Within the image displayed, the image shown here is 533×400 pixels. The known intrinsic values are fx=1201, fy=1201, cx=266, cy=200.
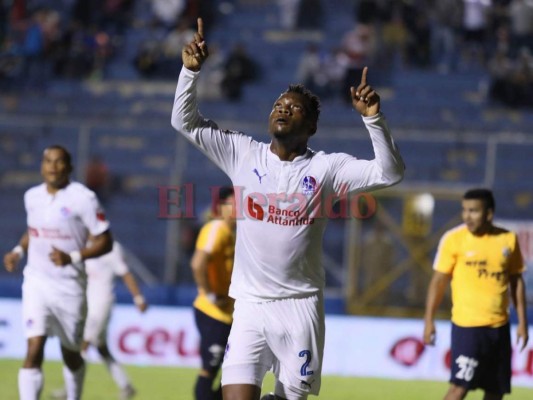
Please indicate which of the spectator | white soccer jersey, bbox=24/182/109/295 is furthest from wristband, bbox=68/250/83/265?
the spectator

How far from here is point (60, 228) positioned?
9977 millimetres

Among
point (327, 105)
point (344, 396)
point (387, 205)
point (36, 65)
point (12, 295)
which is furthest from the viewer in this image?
point (36, 65)

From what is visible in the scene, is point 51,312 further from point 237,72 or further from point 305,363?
point 237,72

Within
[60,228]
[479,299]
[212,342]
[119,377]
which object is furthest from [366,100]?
[119,377]

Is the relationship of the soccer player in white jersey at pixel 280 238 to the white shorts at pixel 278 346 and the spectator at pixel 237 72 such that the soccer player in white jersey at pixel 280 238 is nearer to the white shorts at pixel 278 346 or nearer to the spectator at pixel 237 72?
the white shorts at pixel 278 346

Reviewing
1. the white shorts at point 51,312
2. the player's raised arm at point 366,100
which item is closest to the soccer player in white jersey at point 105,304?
the white shorts at point 51,312

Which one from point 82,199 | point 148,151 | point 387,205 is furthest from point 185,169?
point 82,199

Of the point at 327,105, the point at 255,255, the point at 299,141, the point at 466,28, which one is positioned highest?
the point at 466,28

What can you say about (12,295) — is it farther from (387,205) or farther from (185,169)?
(387,205)

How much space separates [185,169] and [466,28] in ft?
21.1

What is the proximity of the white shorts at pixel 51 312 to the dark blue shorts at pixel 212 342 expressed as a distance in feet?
3.46

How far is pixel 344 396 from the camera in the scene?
1330 cm

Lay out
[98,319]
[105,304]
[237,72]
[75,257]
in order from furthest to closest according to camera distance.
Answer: [237,72] → [105,304] → [98,319] → [75,257]

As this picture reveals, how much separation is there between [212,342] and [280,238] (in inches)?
124
